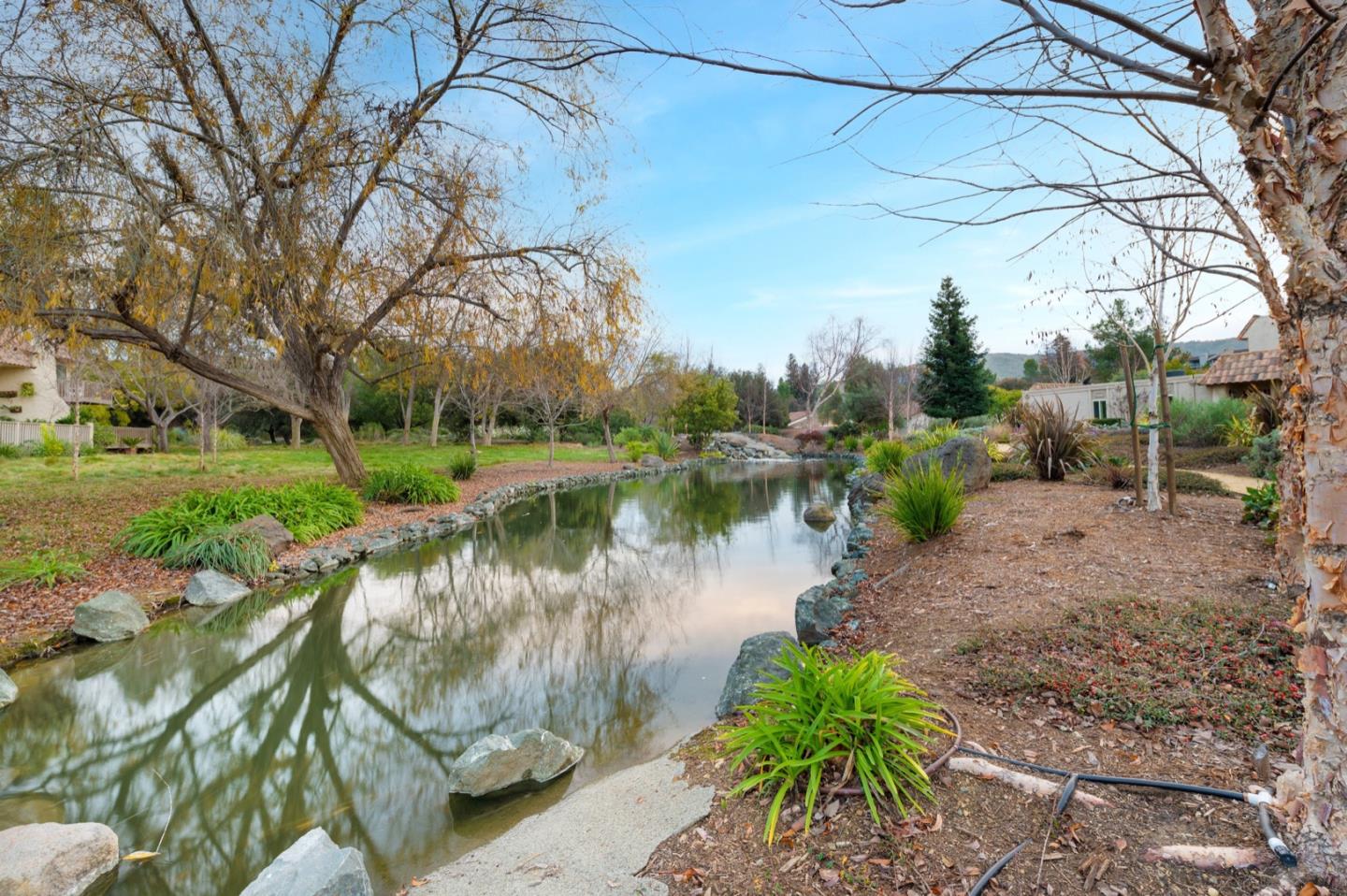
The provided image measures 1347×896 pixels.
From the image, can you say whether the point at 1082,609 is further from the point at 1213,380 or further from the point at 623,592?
the point at 1213,380

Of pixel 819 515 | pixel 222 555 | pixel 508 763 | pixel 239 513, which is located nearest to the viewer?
pixel 508 763

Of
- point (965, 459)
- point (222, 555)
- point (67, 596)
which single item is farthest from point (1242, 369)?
point (67, 596)

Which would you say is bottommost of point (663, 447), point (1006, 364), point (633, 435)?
point (663, 447)

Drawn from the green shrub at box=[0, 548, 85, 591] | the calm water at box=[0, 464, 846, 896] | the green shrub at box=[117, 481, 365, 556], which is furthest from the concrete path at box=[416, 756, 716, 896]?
the green shrub at box=[117, 481, 365, 556]

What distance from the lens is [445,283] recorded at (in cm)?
973

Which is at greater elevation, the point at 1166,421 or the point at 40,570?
the point at 1166,421

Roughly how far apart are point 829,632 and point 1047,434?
24.9 ft

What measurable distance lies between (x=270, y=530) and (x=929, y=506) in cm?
817

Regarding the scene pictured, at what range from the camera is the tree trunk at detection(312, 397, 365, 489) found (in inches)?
453

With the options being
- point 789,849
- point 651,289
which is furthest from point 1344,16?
point 651,289

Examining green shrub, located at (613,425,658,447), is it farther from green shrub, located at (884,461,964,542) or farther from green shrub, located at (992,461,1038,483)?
green shrub, located at (884,461,964,542)

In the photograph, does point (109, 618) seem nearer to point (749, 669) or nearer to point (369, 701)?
point (369, 701)

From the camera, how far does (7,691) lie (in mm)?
4383

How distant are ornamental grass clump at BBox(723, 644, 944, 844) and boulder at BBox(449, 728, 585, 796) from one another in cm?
120
